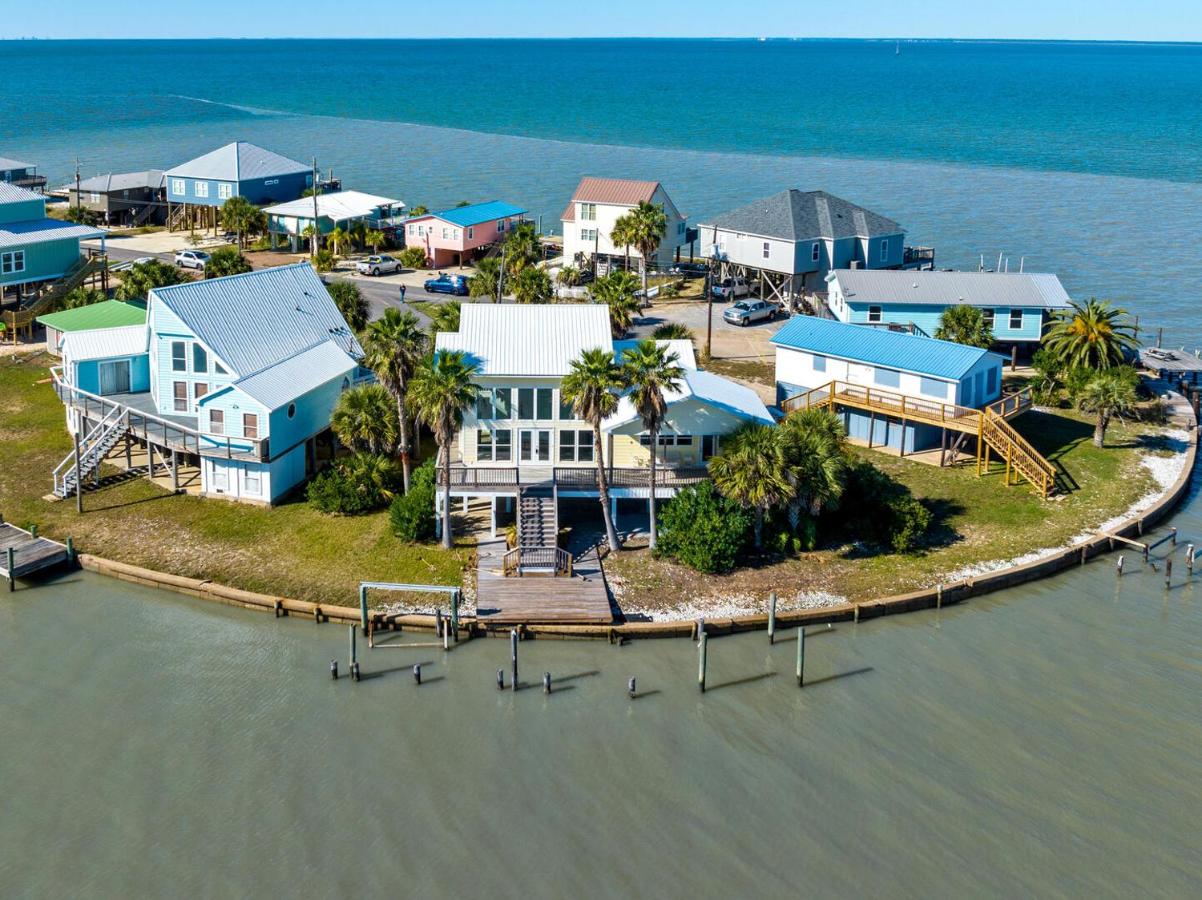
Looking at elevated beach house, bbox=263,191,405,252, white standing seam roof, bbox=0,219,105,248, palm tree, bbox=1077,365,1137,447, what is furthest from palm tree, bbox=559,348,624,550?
elevated beach house, bbox=263,191,405,252

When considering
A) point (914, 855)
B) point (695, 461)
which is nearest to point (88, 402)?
point (695, 461)

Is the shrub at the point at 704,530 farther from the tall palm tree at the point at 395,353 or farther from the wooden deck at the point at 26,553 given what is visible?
the wooden deck at the point at 26,553

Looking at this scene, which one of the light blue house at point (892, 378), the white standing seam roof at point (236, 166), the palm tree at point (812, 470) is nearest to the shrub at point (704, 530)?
the palm tree at point (812, 470)

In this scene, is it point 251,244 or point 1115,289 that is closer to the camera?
point 1115,289

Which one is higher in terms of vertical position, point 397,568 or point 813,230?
point 813,230

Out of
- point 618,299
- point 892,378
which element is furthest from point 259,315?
point 892,378

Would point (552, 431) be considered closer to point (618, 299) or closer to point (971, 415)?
point (618, 299)

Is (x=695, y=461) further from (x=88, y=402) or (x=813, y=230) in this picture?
(x=813, y=230)
